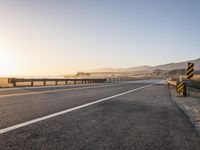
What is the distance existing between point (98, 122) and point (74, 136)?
143 cm

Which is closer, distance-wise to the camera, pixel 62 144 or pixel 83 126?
pixel 62 144

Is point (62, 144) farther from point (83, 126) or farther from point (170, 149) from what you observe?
point (170, 149)

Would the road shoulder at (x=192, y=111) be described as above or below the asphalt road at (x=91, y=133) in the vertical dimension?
below

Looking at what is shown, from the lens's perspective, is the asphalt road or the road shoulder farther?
the road shoulder

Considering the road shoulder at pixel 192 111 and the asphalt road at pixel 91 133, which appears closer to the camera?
the asphalt road at pixel 91 133

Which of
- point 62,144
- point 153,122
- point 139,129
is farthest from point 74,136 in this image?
point 153,122

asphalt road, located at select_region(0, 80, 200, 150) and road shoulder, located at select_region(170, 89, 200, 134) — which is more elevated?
asphalt road, located at select_region(0, 80, 200, 150)

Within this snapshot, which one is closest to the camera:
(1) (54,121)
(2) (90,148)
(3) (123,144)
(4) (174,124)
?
(2) (90,148)

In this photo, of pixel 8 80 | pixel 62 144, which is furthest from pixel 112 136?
pixel 8 80

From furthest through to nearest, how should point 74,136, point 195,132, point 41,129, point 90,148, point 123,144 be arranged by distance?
point 195,132, point 41,129, point 74,136, point 123,144, point 90,148

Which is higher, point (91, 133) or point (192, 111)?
point (91, 133)

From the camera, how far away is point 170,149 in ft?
12.1

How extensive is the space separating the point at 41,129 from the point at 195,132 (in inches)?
148

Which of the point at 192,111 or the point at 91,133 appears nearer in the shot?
the point at 91,133
